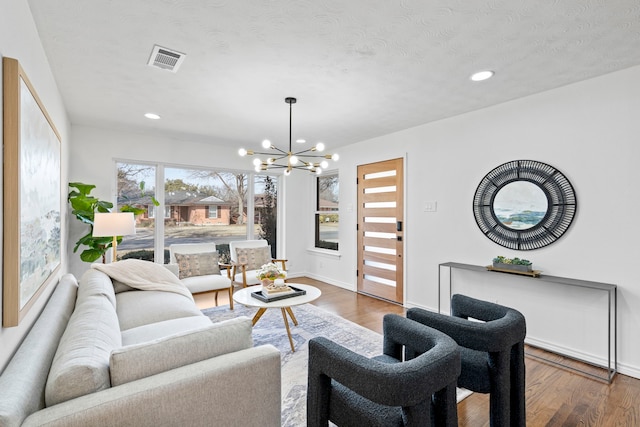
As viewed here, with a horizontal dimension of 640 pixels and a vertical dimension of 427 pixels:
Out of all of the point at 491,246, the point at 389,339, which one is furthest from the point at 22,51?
the point at 491,246

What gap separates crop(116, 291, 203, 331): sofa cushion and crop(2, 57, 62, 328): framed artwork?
25.9 inches

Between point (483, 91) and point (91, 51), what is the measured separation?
10.8ft

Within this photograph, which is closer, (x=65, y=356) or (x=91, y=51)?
(x=65, y=356)

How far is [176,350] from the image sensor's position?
1355 millimetres

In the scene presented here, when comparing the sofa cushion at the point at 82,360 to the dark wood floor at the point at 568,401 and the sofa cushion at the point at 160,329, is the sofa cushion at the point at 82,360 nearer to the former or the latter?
the sofa cushion at the point at 160,329

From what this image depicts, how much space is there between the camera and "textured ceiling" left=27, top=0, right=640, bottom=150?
1847 mm

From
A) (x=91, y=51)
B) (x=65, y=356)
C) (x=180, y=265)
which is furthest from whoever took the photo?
(x=180, y=265)

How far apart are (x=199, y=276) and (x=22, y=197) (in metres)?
3.03

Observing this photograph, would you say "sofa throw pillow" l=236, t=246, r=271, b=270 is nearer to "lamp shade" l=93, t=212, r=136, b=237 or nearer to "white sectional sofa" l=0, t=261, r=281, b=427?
"lamp shade" l=93, t=212, r=136, b=237

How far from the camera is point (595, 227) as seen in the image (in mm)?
2738

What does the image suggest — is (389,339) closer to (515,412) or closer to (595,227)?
(515,412)

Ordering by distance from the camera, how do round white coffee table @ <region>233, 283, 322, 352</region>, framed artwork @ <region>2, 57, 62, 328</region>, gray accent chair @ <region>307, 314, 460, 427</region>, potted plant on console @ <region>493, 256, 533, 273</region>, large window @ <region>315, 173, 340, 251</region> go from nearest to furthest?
1. gray accent chair @ <region>307, 314, 460, 427</region>
2. framed artwork @ <region>2, 57, 62, 328</region>
3. round white coffee table @ <region>233, 283, 322, 352</region>
4. potted plant on console @ <region>493, 256, 533, 273</region>
5. large window @ <region>315, 173, 340, 251</region>

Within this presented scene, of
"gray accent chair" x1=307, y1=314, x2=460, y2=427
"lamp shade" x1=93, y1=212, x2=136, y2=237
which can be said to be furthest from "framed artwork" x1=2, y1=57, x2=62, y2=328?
"lamp shade" x1=93, y1=212, x2=136, y2=237

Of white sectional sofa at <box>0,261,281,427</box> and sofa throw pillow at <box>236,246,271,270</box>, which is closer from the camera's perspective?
white sectional sofa at <box>0,261,281,427</box>
